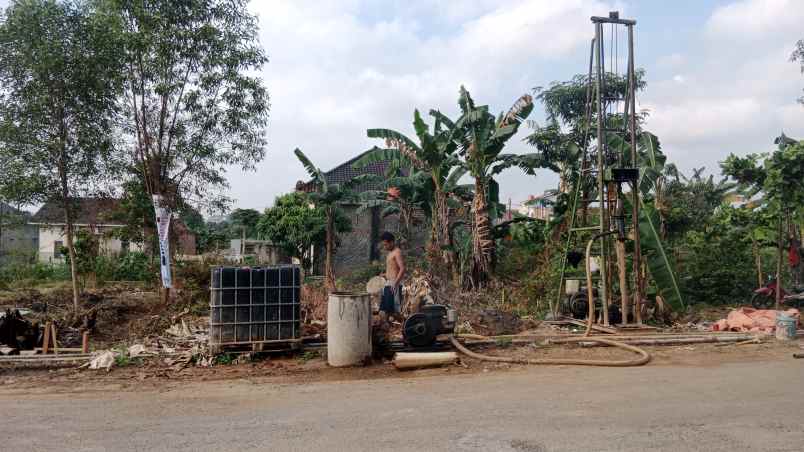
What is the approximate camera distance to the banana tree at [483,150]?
16312 millimetres

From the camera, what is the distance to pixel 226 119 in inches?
542

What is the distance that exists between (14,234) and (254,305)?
105ft

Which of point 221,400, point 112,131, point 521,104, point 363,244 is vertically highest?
point 521,104

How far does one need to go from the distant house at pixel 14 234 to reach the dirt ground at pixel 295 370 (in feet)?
22.1

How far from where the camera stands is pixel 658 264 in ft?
41.0

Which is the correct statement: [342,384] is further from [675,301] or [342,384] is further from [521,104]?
[521,104]

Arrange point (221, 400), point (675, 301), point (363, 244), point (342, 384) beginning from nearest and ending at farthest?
point (221, 400)
point (342, 384)
point (675, 301)
point (363, 244)

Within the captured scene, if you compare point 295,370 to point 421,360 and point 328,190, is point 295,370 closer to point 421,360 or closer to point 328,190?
point 421,360

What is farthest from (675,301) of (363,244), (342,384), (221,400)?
(363,244)

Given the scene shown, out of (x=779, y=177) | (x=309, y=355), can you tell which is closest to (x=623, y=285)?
(x=779, y=177)

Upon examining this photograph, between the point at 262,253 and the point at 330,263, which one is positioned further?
the point at 262,253

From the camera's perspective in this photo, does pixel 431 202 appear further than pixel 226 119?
Yes

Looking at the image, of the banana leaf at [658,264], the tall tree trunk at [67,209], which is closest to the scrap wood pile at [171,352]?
the tall tree trunk at [67,209]

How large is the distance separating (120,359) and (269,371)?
2.20 meters
